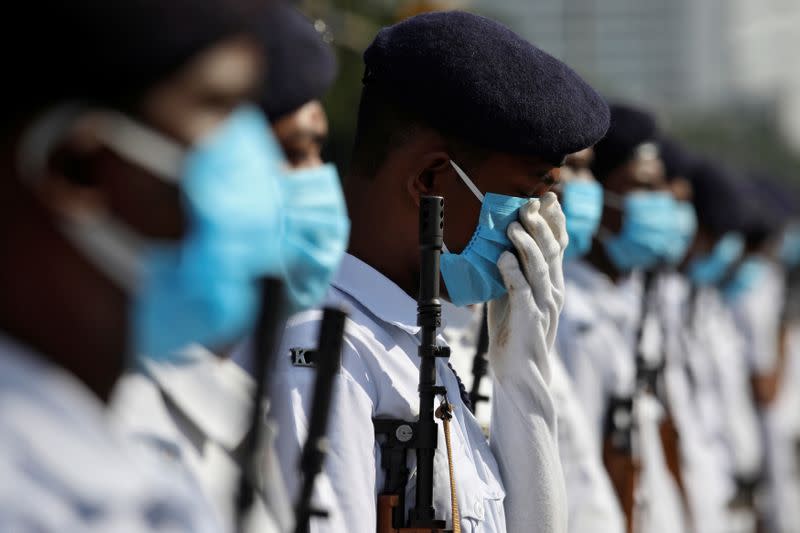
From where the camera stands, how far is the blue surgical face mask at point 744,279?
10.3 m

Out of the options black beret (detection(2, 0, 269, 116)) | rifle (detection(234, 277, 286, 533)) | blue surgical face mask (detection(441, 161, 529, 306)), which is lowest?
rifle (detection(234, 277, 286, 533))

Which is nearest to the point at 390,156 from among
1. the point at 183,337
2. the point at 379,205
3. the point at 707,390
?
the point at 379,205

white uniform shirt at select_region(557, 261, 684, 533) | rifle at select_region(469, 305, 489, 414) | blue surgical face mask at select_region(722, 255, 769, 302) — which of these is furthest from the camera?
blue surgical face mask at select_region(722, 255, 769, 302)

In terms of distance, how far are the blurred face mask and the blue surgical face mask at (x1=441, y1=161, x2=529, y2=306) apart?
1488mm

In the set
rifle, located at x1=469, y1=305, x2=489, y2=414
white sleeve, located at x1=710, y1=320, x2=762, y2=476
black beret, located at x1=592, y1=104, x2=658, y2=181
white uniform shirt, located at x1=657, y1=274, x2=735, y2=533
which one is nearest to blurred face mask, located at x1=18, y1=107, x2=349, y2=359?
rifle, located at x1=469, y1=305, x2=489, y2=414

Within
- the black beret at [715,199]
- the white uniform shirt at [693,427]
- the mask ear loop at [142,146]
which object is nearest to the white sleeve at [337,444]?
the mask ear loop at [142,146]

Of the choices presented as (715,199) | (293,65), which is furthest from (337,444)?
(715,199)

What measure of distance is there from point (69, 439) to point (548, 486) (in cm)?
195

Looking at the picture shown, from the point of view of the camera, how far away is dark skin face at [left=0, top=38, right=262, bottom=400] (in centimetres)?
165

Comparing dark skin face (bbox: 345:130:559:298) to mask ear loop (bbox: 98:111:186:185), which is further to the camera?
dark skin face (bbox: 345:130:559:298)

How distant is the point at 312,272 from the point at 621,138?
3.59 metres

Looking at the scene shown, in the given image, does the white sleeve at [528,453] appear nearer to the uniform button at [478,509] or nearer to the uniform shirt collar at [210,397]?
the uniform button at [478,509]

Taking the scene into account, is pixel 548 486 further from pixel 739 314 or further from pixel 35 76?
pixel 739 314

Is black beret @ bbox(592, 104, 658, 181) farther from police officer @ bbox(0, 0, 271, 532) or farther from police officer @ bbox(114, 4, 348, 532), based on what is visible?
police officer @ bbox(0, 0, 271, 532)
